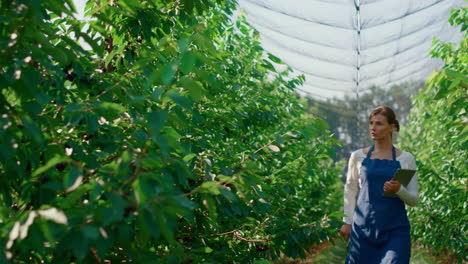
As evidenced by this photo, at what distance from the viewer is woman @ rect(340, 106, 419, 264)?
346 centimetres

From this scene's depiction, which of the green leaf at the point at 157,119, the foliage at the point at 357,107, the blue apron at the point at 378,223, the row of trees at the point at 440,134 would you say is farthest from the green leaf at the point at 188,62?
the foliage at the point at 357,107

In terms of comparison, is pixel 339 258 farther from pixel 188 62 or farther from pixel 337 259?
pixel 188 62

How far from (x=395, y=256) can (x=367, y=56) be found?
659cm

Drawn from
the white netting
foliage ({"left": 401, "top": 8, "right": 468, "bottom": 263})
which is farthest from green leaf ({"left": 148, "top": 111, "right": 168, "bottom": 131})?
the white netting

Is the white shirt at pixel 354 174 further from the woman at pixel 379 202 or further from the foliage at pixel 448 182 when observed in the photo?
the foliage at pixel 448 182

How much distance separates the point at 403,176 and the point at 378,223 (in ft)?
1.34

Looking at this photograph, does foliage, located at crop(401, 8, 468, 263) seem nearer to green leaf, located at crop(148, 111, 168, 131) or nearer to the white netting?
the white netting

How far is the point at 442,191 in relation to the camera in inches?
255

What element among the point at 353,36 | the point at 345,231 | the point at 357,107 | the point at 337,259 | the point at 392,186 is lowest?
the point at 337,259

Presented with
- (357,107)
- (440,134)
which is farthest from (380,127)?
(357,107)

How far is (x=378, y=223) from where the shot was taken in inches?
139

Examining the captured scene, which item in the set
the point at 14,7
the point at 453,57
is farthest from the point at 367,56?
the point at 14,7

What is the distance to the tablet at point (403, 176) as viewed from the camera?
11.1ft

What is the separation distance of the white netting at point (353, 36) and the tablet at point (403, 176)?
169 inches
